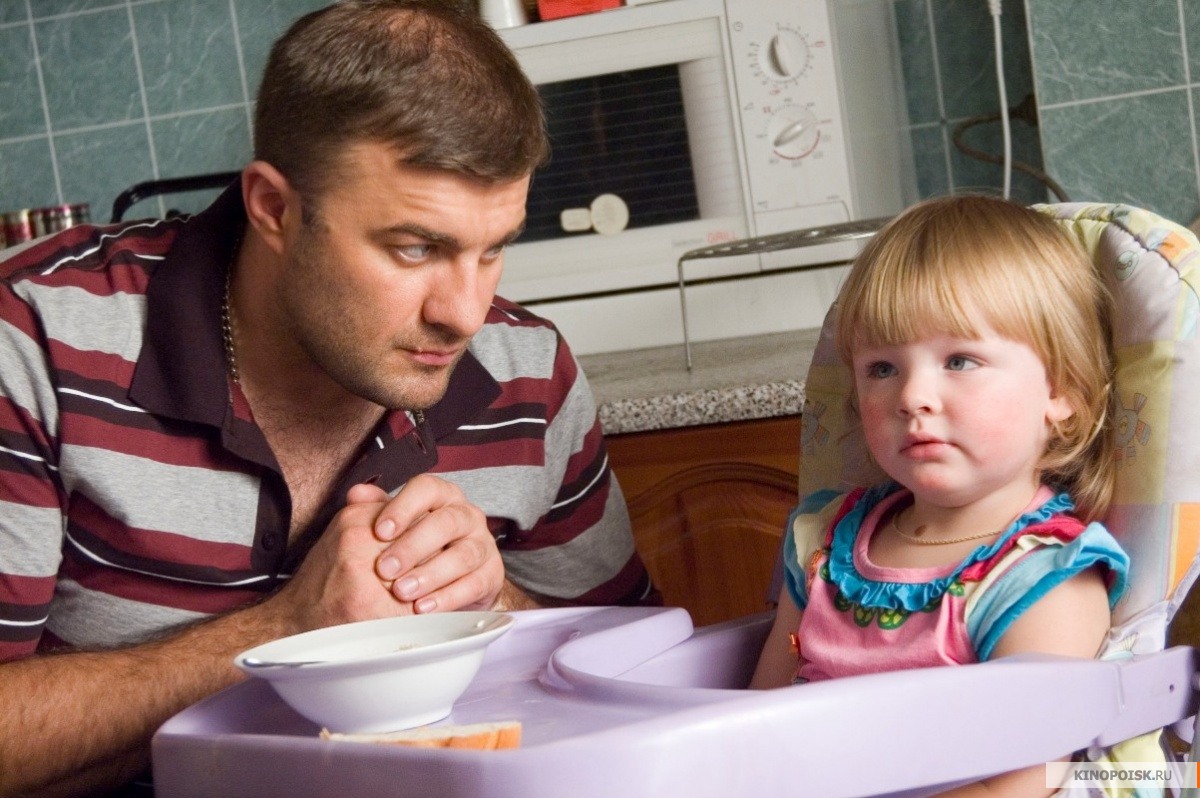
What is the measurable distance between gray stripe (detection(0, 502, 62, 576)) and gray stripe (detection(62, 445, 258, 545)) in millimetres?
35

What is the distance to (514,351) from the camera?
1422 millimetres

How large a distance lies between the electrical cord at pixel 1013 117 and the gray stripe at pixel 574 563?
33.2 inches

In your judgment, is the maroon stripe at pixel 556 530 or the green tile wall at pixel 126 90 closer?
the maroon stripe at pixel 556 530

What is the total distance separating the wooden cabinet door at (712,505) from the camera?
158cm

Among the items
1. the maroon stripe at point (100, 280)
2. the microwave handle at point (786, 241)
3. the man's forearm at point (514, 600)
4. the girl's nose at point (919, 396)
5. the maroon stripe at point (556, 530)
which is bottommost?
the man's forearm at point (514, 600)

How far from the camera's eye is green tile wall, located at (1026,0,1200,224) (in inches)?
70.9

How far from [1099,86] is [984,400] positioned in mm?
1027

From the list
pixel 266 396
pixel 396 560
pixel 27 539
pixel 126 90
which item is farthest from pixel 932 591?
pixel 126 90

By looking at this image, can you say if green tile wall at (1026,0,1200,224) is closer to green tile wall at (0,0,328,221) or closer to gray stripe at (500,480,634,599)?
gray stripe at (500,480,634,599)

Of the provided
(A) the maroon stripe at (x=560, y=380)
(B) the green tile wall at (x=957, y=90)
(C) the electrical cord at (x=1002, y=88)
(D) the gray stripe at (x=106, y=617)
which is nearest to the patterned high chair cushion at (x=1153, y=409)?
(A) the maroon stripe at (x=560, y=380)

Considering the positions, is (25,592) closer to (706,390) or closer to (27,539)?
(27,539)

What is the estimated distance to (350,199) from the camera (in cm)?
118

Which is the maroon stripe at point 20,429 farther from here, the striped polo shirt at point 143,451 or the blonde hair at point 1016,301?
the blonde hair at point 1016,301

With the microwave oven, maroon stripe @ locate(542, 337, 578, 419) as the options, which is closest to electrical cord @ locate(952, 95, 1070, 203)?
the microwave oven
